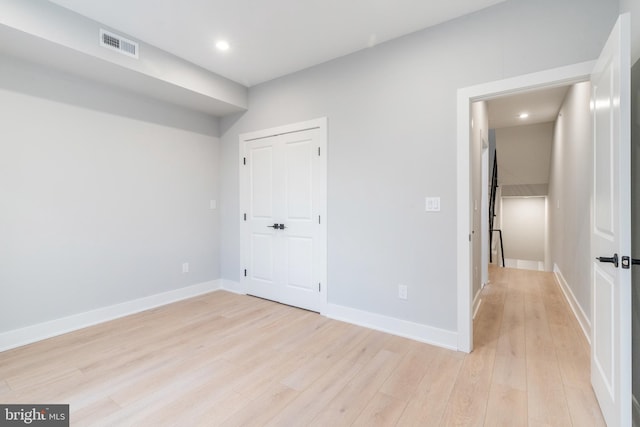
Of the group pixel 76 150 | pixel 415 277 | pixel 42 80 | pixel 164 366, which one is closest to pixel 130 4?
pixel 42 80

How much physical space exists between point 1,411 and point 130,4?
2.87 m

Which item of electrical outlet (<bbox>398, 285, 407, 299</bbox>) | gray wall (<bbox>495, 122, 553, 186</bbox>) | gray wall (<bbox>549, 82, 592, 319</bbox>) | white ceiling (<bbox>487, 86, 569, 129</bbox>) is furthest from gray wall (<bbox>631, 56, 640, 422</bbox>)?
gray wall (<bbox>495, 122, 553, 186</bbox>)

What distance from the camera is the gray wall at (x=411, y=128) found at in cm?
215

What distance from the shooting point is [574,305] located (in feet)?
10.7

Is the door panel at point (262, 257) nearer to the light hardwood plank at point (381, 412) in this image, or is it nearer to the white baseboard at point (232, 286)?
the white baseboard at point (232, 286)

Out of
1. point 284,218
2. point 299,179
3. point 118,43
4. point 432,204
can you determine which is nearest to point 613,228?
point 432,204

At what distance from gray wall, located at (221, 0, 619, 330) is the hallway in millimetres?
507

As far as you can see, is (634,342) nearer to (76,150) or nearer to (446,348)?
(446,348)

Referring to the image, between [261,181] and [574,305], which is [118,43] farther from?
[574,305]

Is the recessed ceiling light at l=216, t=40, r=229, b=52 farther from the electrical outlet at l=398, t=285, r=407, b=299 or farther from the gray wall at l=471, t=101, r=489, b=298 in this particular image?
the electrical outlet at l=398, t=285, r=407, b=299

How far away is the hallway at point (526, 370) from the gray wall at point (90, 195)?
11.0ft

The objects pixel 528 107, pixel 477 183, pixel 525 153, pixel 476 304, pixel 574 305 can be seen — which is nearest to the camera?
pixel 574 305

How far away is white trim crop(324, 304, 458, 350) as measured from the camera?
2.52 metres

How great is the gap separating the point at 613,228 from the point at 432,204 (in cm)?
121
